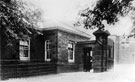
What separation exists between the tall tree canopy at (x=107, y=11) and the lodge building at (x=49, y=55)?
4.74 metres

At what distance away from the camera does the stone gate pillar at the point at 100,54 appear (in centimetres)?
1191

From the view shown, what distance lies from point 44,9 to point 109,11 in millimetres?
5282

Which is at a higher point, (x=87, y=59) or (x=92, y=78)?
(x=87, y=59)

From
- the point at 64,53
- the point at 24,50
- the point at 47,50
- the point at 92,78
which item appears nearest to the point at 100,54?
the point at 92,78

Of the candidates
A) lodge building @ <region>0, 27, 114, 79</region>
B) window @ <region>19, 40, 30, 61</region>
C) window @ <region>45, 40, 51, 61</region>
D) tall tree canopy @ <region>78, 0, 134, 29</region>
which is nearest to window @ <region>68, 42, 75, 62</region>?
lodge building @ <region>0, 27, 114, 79</region>

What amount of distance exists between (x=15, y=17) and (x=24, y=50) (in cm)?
444

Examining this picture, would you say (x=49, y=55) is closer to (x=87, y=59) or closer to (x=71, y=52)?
(x=71, y=52)

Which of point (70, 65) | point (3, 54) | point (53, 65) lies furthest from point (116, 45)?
point (3, 54)

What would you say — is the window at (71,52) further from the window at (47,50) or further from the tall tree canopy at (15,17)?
the tall tree canopy at (15,17)

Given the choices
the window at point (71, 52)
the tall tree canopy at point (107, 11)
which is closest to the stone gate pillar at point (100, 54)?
the window at point (71, 52)

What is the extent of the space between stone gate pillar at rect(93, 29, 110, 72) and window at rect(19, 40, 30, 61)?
456cm

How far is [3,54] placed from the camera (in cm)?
1069

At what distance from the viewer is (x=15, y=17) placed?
9047 mm

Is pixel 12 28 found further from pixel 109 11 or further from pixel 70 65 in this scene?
pixel 70 65
